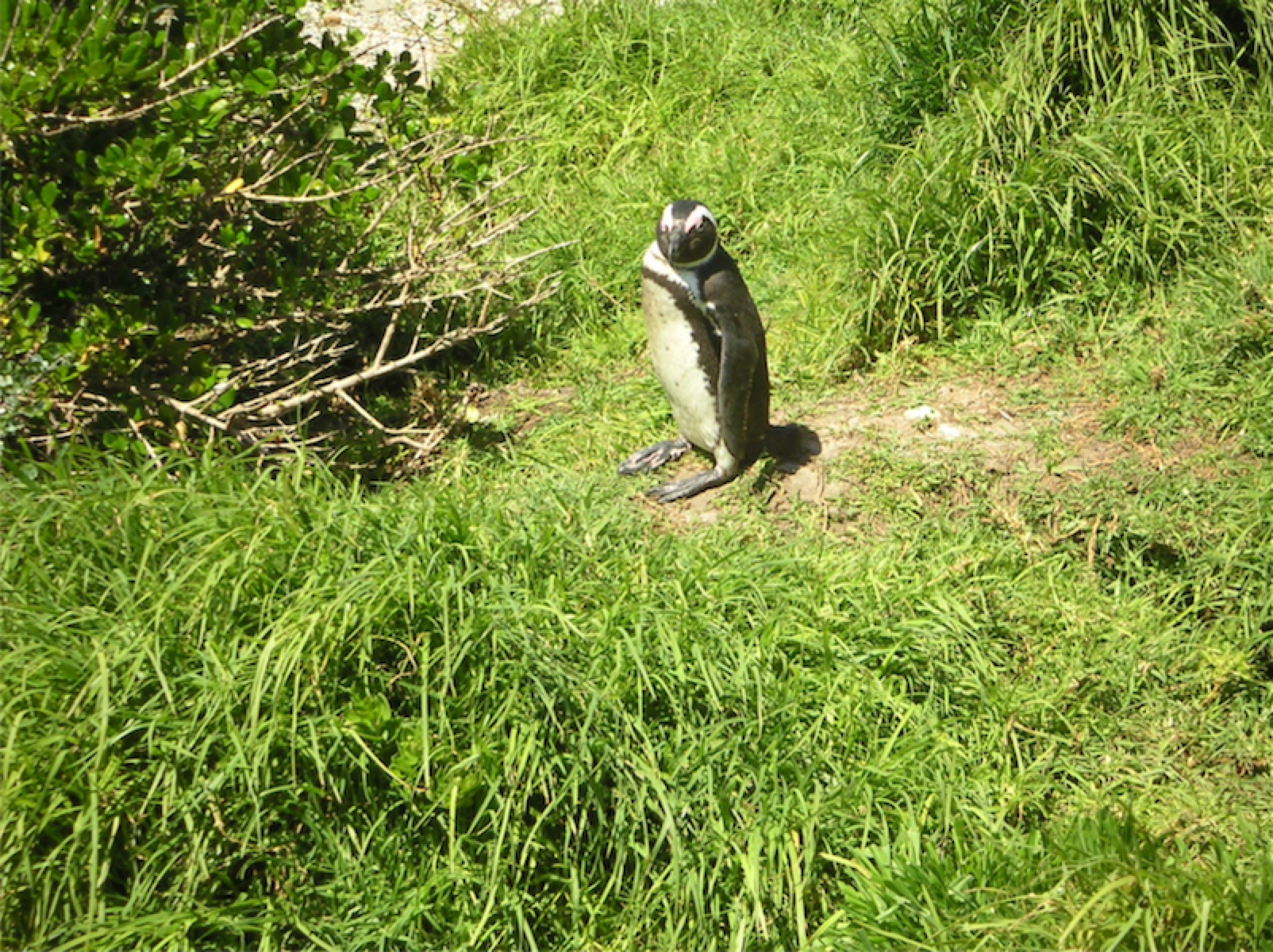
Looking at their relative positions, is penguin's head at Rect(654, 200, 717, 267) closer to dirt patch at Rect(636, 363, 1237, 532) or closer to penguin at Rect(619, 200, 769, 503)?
penguin at Rect(619, 200, 769, 503)

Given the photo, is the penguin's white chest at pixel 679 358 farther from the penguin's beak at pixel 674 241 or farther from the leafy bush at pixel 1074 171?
the leafy bush at pixel 1074 171

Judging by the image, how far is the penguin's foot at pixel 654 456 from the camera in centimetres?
425

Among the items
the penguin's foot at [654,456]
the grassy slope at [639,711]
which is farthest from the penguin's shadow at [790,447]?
the penguin's foot at [654,456]

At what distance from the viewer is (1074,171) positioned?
4734 mm

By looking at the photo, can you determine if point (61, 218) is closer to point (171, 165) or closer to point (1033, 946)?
point (171, 165)

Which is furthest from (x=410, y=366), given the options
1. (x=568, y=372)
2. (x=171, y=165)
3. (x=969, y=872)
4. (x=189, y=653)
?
(x=969, y=872)

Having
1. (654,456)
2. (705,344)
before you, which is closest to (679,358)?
(705,344)

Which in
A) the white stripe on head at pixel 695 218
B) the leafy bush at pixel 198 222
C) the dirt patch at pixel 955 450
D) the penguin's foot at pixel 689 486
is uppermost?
the leafy bush at pixel 198 222

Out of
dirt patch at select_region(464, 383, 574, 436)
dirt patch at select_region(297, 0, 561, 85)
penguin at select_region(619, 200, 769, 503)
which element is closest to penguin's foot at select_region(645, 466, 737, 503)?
penguin at select_region(619, 200, 769, 503)

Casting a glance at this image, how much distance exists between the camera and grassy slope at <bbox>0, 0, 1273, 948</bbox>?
106 inches

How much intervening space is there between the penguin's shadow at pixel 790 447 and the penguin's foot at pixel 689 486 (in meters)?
0.14

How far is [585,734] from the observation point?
285cm

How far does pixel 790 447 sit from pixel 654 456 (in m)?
0.41

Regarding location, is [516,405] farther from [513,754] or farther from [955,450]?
[513,754]
